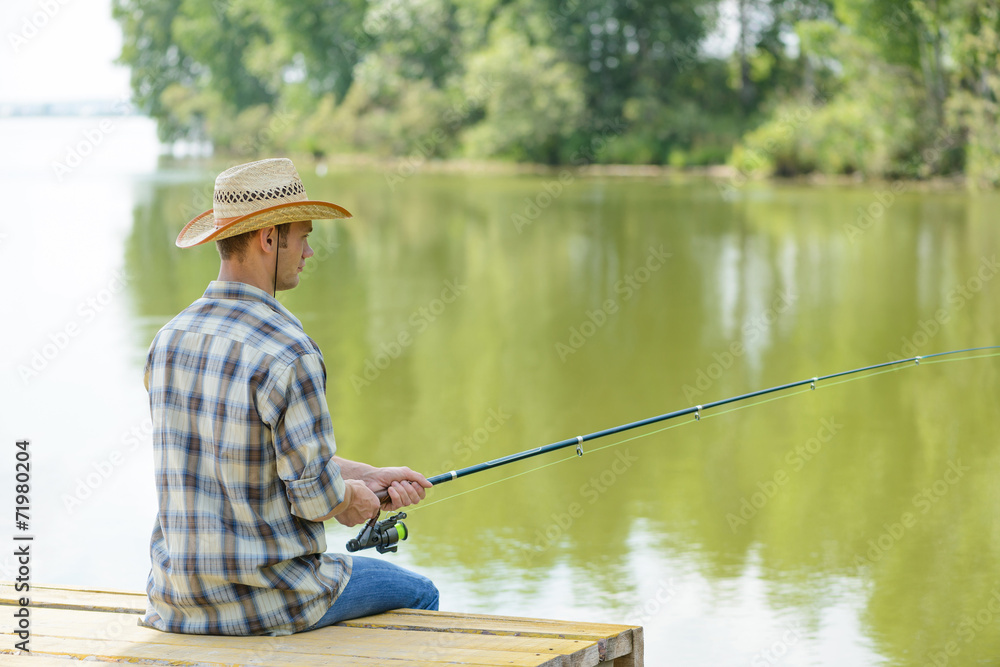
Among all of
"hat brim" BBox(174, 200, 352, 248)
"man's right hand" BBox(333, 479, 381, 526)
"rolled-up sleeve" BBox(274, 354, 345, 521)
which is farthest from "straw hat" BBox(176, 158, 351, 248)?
"man's right hand" BBox(333, 479, 381, 526)

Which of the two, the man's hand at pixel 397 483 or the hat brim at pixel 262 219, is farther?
the man's hand at pixel 397 483

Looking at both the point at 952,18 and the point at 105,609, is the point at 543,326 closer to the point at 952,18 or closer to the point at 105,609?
the point at 105,609

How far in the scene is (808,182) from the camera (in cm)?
2808

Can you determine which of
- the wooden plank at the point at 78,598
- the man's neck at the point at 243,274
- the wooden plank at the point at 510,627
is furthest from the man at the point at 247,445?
the wooden plank at the point at 78,598

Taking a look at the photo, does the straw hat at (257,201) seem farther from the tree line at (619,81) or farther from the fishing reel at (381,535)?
the tree line at (619,81)

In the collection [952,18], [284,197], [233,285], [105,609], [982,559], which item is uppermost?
[952,18]

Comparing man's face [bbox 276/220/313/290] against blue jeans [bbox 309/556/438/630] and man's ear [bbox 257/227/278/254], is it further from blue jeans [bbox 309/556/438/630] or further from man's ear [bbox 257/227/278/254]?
blue jeans [bbox 309/556/438/630]

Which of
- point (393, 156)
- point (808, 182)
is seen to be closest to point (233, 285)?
point (808, 182)

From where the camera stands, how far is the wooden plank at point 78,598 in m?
2.71

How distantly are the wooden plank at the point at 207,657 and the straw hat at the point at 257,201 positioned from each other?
79cm

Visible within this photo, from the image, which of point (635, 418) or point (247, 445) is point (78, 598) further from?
point (635, 418)

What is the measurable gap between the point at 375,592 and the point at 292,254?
2.40ft

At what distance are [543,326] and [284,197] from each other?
22.7 ft

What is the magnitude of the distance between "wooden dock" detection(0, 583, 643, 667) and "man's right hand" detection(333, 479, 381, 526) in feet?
0.79
